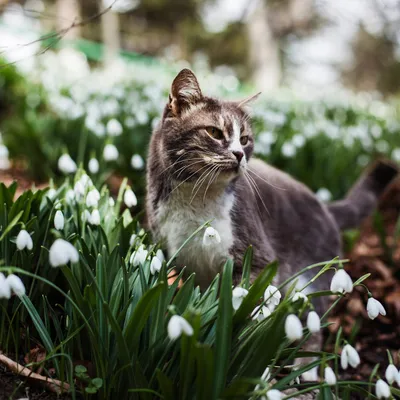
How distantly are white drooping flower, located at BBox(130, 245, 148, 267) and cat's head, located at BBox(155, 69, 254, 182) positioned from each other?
1.77ft

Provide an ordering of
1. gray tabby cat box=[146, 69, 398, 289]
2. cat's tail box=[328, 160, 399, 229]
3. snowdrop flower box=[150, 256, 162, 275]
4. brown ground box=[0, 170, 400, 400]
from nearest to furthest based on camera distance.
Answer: snowdrop flower box=[150, 256, 162, 275] → gray tabby cat box=[146, 69, 398, 289] → brown ground box=[0, 170, 400, 400] → cat's tail box=[328, 160, 399, 229]

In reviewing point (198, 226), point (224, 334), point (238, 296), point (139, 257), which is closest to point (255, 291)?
point (238, 296)

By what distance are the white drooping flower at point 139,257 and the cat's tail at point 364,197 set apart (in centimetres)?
231

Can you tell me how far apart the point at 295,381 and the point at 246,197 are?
1.09 meters

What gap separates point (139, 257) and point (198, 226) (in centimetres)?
57

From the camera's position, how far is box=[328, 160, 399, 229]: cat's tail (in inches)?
169

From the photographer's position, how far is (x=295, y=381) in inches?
92.1

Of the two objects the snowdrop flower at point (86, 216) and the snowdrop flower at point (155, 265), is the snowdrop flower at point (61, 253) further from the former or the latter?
the snowdrop flower at point (86, 216)

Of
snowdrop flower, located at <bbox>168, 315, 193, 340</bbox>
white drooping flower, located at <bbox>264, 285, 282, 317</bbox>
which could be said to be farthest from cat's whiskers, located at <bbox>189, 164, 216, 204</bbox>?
snowdrop flower, located at <bbox>168, 315, 193, 340</bbox>

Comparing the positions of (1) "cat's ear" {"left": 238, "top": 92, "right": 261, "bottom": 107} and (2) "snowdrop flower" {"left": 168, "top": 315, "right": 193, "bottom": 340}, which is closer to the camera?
(2) "snowdrop flower" {"left": 168, "top": 315, "right": 193, "bottom": 340}

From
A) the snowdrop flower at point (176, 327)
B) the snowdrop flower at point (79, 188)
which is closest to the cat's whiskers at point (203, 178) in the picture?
the snowdrop flower at point (79, 188)

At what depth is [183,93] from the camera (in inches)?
111

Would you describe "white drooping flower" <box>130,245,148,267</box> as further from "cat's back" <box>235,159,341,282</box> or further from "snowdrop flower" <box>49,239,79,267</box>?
"cat's back" <box>235,159,341,282</box>

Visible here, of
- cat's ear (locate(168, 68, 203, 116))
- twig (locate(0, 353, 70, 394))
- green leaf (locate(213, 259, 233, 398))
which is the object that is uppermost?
cat's ear (locate(168, 68, 203, 116))
